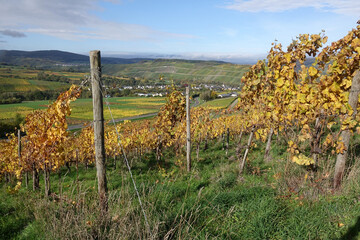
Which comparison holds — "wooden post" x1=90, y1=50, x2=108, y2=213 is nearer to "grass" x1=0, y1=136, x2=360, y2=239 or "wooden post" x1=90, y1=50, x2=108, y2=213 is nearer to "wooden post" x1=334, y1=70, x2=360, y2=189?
"grass" x1=0, y1=136, x2=360, y2=239

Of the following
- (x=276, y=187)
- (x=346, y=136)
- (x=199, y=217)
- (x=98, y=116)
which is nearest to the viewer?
(x=98, y=116)

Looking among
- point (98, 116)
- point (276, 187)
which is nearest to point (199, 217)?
point (276, 187)

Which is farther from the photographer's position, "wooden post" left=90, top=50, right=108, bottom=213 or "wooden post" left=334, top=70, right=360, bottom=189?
"wooden post" left=334, top=70, right=360, bottom=189

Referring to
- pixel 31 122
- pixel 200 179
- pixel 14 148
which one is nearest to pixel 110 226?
pixel 200 179

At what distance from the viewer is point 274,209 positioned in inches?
132

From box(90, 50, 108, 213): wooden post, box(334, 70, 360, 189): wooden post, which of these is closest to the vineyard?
box(334, 70, 360, 189): wooden post

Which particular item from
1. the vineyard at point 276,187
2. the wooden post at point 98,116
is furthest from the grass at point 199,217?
the wooden post at point 98,116

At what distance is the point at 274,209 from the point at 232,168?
3.02 meters

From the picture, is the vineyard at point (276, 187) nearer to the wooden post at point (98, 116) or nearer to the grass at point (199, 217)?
the grass at point (199, 217)

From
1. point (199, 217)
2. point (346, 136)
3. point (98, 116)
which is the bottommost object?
point (199, 217)

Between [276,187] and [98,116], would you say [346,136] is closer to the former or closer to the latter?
[276,187]

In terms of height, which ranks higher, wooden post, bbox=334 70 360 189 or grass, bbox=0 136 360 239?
wooden post, bbox=334 70 360 189

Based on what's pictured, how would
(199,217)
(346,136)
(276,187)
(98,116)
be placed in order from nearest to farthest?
(98,116) < (199,217) < (346,136) < (276,187)

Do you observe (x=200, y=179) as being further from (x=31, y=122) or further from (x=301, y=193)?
(x=31, y=122)
